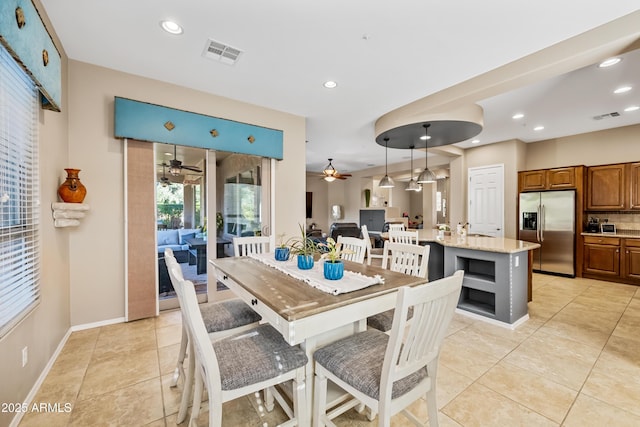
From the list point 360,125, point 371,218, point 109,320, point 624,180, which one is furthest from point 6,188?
point 371,218

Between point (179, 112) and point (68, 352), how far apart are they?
8.78 ft

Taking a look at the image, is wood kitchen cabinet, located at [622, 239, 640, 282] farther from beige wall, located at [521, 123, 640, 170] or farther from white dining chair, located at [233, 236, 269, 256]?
white dining chair, located at [233, 236, 269, 256]

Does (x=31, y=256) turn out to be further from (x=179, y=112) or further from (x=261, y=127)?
(x=261, y=127)

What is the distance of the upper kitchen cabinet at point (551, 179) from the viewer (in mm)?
5207

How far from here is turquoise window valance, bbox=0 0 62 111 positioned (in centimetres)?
139

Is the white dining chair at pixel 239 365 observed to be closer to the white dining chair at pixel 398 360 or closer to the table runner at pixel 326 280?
the white dining chair at pixel 398 360

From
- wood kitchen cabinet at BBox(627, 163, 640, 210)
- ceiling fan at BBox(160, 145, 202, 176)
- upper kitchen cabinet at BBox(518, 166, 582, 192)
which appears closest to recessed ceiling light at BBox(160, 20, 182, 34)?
ceiling fan at BBox(160, 145, 202, 176)

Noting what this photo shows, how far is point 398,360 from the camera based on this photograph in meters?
1.30

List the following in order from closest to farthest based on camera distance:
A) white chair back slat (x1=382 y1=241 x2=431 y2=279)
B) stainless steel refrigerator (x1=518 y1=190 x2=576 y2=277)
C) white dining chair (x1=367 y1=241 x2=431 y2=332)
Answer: white dining chair (x1=367 y1=241 x2=431 y2=332)
white chair back slat (x1=382 y1=241 x2=431 y2=279)
stainless steel refrigerator (x1=518 y1=190 x2=576 y2=277)

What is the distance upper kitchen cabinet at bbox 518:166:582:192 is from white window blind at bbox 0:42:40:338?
742 centimetres

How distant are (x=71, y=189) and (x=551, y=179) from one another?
7.59m

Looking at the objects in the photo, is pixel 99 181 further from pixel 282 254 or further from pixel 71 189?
pixel 282 254

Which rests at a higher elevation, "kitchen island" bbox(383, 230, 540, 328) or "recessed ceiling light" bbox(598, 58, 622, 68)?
"recessed ceiling light" bbox(598, 58, 622, 68)

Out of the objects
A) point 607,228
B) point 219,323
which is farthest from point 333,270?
point 607,228
